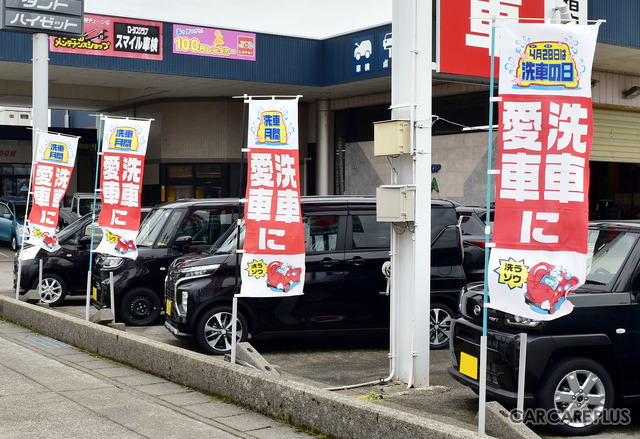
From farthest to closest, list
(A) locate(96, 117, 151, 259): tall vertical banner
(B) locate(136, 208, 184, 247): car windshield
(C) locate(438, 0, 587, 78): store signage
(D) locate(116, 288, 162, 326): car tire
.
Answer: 1. (B) locate(136, 208, 184, 247): car windshield
2. (D) locate(116, 288, 162, 326): car tire
3. (A) locate(96, 117, 151, 259): tall vertical banner
4. (C) locate(438, 0, 587, 78): store signage

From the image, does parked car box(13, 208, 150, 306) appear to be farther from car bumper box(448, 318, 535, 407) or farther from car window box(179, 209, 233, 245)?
car bumper box(448, 318, 535, 407)

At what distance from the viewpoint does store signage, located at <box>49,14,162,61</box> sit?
934 inches

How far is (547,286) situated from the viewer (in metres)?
5.22

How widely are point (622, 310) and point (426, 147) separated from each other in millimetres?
2431

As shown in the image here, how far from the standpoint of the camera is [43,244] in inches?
491

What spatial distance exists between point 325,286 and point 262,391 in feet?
9.85

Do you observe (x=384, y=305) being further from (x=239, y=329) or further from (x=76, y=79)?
(x=76, y=79)

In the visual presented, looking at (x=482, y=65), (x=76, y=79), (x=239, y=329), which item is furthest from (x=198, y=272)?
(x=76, y=79)

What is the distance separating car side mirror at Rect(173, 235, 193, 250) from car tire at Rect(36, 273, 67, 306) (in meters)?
3.15

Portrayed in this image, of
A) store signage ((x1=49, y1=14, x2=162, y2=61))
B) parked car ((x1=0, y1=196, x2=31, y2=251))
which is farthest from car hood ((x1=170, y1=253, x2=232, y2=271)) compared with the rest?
parked car ((x1=0, y1=196, x2=31, y2=251))

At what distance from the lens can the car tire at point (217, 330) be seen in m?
9.56

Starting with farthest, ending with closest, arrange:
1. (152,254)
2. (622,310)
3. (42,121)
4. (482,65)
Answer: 1. (42,121)
2. (152,254)
3. (482,65)
4. (622,310)

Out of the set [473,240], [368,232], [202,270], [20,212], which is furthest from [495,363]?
[20,212]

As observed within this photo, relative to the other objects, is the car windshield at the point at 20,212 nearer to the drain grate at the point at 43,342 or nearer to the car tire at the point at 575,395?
the drain grate at the point at 43,342
